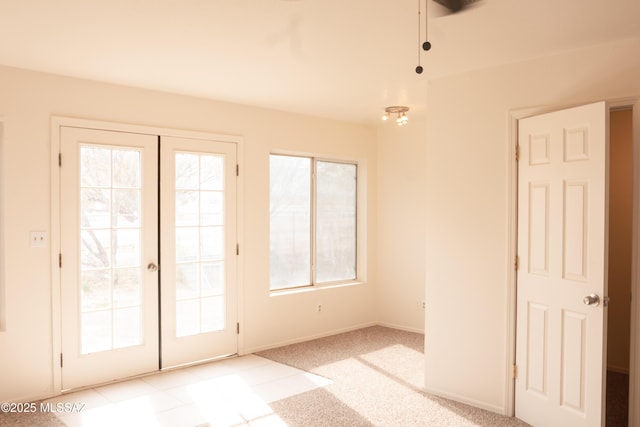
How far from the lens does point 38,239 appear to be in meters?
3.60

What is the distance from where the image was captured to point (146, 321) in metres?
4.12

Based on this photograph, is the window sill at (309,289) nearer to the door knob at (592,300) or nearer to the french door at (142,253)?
the french door at (142,253)

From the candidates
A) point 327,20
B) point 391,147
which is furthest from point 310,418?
point 391,147

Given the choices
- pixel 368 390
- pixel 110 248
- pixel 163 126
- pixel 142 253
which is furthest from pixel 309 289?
pixel 163 126

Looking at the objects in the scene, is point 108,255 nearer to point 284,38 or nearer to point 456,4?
point 284,38

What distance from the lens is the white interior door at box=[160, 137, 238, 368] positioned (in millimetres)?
4250

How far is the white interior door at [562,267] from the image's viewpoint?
279 centimetres

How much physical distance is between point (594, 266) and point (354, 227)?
340 cm

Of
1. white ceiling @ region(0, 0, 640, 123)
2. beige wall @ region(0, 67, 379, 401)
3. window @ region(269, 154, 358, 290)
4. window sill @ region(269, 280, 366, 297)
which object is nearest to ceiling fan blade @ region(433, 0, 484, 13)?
white ceiling @ region(0, 0, 640, 123)

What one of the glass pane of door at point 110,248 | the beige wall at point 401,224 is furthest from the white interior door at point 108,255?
the beige wall at point 401,224

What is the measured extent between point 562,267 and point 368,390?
5.66ft

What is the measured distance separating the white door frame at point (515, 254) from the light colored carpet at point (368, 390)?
1.54ft

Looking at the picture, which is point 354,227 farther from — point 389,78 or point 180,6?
point 180,6

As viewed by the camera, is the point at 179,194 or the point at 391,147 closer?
the point at 179,194
